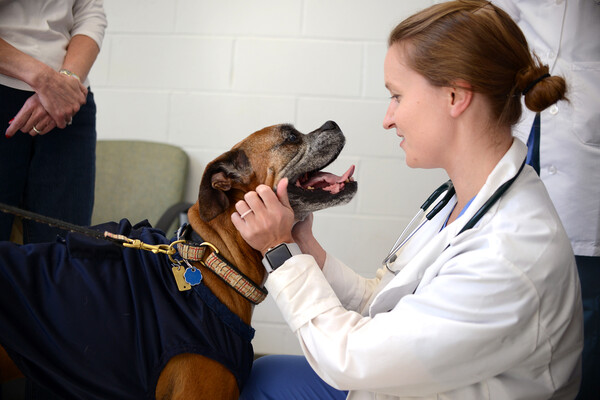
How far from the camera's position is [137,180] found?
2.68 meters

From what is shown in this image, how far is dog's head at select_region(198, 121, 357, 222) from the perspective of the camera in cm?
136

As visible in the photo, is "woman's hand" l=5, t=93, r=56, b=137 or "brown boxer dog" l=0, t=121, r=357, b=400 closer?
"brown boxer dog" l=0, t=121, r=357, b=400

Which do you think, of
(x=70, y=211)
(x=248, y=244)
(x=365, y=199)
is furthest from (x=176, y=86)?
(x=248, y=244)

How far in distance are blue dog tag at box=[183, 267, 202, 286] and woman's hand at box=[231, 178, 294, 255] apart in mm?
145

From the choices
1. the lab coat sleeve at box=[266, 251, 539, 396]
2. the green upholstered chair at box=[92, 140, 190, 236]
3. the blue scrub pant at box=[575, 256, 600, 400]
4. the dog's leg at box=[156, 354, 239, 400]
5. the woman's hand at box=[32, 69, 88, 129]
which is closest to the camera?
the lab coat sleeve at box=[266, 251, 539, 396]

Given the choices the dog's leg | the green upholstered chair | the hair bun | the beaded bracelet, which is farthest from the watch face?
the green upholstered chair

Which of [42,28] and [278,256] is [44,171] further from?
[278,256]

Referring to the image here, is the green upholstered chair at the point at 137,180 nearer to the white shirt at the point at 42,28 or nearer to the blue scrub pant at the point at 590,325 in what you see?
the white shirt at the point at 42,28

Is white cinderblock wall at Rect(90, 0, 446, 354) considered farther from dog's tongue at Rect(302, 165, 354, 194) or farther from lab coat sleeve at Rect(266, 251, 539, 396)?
lab coat sleeve at Rect(266, 251, 539, 396)

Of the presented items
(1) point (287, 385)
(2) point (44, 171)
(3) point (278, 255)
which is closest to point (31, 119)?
(2) point (44, 171)

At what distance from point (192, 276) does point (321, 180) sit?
541mm

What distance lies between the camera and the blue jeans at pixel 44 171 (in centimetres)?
145

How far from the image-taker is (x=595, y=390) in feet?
5.04

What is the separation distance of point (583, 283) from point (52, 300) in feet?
4.88
